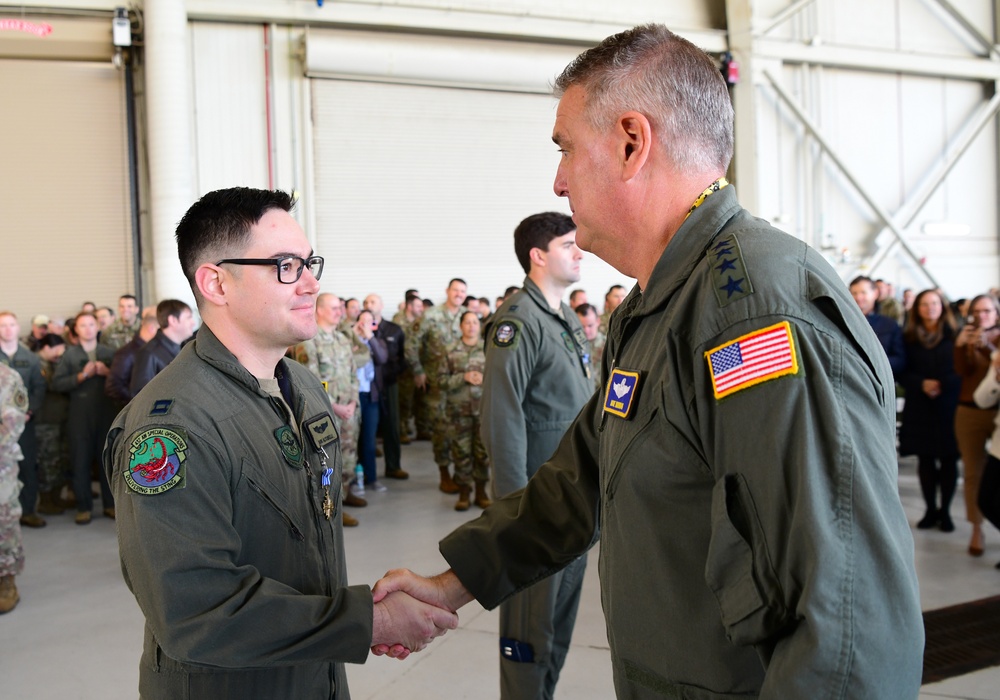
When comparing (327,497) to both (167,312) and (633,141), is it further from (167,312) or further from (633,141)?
(167,312)

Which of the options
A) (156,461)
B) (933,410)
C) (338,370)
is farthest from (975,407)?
(156,461)

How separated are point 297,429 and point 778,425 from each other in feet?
3.86

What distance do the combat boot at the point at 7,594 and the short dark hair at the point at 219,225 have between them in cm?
389

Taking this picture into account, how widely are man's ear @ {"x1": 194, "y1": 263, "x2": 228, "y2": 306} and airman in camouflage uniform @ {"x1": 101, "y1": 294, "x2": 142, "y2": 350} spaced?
7274 millimetres

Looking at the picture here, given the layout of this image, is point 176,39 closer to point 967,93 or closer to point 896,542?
point 896,542

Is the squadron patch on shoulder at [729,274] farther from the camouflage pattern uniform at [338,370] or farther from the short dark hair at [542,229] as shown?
the camouflage pattern uniform at [338,370]

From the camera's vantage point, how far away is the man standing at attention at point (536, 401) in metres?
3.05

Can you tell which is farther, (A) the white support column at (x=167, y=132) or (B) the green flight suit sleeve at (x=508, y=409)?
(A) the white support column at (x=167, y=132)

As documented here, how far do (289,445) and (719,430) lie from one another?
3.38 ft

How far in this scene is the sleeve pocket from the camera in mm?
1056

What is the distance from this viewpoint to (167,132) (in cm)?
988

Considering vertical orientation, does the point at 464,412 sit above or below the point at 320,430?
below

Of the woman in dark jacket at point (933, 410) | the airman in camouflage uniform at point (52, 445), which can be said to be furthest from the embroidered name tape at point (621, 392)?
the airman in camouflage uniform at point (52, 445)

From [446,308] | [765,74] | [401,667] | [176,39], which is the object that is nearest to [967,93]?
[765,74]
